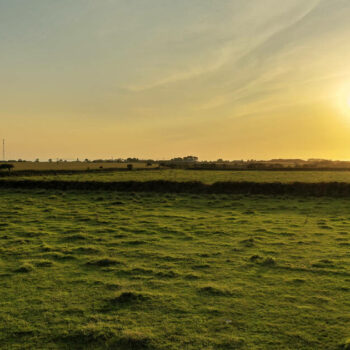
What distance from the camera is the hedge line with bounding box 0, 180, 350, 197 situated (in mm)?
38562

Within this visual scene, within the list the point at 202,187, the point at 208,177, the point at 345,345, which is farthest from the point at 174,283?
the point at 208,177

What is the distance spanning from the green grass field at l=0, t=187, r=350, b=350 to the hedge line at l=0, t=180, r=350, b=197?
15.6 meters

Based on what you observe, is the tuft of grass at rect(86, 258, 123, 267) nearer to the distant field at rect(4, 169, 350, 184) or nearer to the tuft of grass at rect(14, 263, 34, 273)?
the tuft of grass at rect(14, 263, 34, 273)

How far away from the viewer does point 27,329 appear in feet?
26.1

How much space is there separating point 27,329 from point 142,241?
30.7 feet

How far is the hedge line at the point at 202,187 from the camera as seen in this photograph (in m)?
38.6

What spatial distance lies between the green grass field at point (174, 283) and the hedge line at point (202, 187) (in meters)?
15.6

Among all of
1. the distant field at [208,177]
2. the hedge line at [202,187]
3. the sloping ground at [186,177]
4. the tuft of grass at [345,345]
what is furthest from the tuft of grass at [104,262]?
the distant field at [208,177]

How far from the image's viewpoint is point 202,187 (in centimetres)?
4266

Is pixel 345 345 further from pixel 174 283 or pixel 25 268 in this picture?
pixel 25 268

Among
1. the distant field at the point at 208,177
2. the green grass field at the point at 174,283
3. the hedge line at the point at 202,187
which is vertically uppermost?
the distant field at the point at 208,177

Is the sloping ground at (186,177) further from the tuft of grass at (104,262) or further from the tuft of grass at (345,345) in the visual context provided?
the tuft of grass at (345,345)

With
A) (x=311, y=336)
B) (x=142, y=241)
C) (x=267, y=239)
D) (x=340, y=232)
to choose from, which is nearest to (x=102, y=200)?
(x=142, y=241)

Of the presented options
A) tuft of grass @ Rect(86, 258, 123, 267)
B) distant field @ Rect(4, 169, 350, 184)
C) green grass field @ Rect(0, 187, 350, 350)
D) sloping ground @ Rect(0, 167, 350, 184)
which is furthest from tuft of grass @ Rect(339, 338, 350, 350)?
distant field @ Rect(4, 169, 350, 184)
